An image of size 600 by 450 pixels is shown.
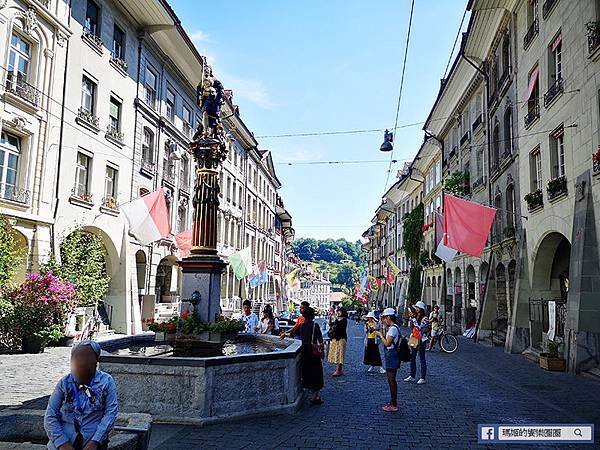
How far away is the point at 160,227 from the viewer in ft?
57.7

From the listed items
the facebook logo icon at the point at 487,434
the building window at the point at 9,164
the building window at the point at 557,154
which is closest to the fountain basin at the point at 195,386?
the facebook logo icon at the point at 487,434

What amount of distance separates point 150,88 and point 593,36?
21162 millimetres

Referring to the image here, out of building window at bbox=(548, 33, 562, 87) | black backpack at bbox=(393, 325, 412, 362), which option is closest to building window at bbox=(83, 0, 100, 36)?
building window at bbox=(548, 33, 562, 87)

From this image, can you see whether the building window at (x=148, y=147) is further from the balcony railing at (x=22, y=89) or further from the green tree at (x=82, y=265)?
the balcony railing at (x=22, y=89)

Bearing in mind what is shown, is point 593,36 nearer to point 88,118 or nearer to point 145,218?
point 145,218

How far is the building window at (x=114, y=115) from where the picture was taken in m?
22.8

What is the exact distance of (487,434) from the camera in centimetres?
719

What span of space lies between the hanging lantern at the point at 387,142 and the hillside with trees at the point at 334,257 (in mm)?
141318

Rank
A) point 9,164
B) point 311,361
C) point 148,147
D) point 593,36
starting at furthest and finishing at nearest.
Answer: point 148,147 → point 9,164 → point 593,36 → point 311,361

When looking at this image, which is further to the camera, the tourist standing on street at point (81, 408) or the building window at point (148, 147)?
the building window at point (148, 147)

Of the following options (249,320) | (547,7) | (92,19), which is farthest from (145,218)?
(547,7)

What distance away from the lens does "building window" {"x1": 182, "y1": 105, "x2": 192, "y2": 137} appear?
103 ft

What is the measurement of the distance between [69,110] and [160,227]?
20.8 ft

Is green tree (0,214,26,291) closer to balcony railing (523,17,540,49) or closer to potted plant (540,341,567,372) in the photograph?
potted plant (540,341,567,372)
